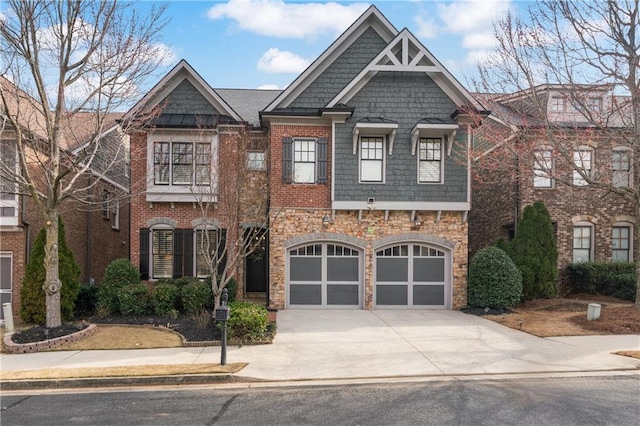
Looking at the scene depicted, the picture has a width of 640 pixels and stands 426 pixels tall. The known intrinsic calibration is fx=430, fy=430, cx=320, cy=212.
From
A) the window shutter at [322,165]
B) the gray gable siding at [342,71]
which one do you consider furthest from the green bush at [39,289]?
the gray gable siding at [342,71]

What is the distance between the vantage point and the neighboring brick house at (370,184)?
1442 cm

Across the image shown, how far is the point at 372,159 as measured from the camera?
575 inches

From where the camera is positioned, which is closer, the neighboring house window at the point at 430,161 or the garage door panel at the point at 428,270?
the neighboring house window at the point at 430,161

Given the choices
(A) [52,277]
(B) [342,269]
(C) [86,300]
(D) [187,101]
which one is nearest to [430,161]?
(B) [342,269]

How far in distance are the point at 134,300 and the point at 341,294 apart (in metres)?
6.58

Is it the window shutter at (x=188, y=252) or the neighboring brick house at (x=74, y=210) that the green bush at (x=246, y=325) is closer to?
the neighboring brick house at (x=74, y=210)

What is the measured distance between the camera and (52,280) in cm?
1061

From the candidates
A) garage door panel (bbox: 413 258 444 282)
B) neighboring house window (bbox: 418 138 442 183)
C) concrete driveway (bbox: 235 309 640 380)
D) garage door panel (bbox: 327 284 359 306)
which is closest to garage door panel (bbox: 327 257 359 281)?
Answer: garage door panel (bbox: 327 284 359 306)

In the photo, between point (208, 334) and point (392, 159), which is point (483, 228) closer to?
point (392, 159)

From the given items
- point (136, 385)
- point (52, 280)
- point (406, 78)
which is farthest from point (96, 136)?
point (406, 78)

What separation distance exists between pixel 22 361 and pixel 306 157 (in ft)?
31.2

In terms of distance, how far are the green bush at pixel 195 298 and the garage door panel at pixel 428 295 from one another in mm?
6969

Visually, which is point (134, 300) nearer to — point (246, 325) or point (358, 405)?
point (246, 325)

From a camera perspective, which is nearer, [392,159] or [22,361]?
[22,361]
